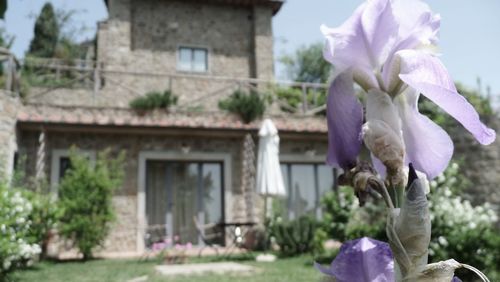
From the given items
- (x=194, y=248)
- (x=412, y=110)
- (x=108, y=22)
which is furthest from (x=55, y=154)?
(x=412, y=110)

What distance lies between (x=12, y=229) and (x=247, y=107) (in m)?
6.46

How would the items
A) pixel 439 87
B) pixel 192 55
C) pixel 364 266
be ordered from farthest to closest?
pixel 192 55
pixel 364 266
pixel 439 87

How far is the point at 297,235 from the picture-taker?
8.67 metres

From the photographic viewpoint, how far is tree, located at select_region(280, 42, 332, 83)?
25.0 meters

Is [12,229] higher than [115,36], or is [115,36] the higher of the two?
[115,36]

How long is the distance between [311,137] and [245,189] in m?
2.09

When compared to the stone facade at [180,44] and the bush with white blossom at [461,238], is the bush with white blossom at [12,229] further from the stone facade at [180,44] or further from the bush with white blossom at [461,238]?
the stone facade at [180,44]

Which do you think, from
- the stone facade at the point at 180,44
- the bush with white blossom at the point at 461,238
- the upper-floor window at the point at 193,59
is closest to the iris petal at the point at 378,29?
the bush with white blossom at the point at 461,238

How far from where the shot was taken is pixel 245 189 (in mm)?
10945

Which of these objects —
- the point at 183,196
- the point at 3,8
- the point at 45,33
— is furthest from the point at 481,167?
the point at 45,33

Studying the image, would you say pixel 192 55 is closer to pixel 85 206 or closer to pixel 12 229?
pixel 85 206

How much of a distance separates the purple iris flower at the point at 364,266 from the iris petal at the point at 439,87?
19 cm

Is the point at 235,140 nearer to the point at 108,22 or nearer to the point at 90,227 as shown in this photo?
the point at 90,227

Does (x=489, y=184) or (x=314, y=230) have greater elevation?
(x=489, y=184)
